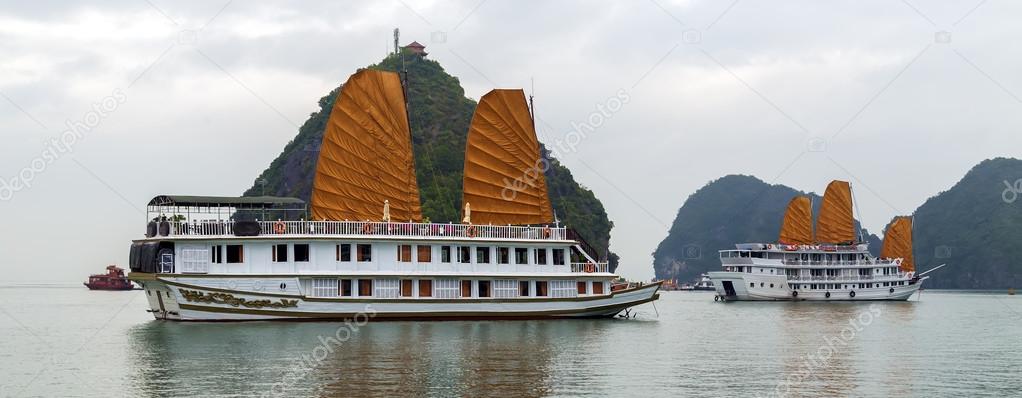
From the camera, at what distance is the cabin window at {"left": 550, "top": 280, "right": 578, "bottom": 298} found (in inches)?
1384

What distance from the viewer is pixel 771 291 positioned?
207 ft

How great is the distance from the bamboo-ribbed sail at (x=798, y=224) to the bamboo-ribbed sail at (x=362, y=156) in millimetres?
38249

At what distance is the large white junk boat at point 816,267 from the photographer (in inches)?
2486

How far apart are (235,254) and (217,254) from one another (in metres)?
0.52

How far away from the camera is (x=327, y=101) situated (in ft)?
342

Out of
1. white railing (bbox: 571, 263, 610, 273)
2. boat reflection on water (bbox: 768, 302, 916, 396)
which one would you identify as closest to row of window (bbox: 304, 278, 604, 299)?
white railing (bbox: 571, 263, 610, 273)

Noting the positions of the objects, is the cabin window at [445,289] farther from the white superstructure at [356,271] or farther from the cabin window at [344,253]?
the cabin window at [344,253]

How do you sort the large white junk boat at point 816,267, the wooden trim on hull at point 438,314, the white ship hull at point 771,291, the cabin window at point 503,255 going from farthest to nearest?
the large white junk boat at point 816,267 → the white ship hull at point 771,291 → the cabin window at point 503,255 → the wooden trim on hull at point 438,314

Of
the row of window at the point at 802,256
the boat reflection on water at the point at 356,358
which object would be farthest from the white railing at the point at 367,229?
the row of window at the point at 802,256

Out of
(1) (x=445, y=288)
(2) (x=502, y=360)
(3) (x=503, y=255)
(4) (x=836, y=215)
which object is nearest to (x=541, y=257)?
(3) (x=503, y=255)

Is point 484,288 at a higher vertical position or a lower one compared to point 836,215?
lower

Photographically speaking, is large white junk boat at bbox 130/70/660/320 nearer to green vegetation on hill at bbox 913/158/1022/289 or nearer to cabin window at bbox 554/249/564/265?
cabin window at bbox 554/249/564/265

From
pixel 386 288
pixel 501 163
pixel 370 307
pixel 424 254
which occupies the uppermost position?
pixel 501 163

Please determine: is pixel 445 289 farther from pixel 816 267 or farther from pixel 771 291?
pixel 816 267
